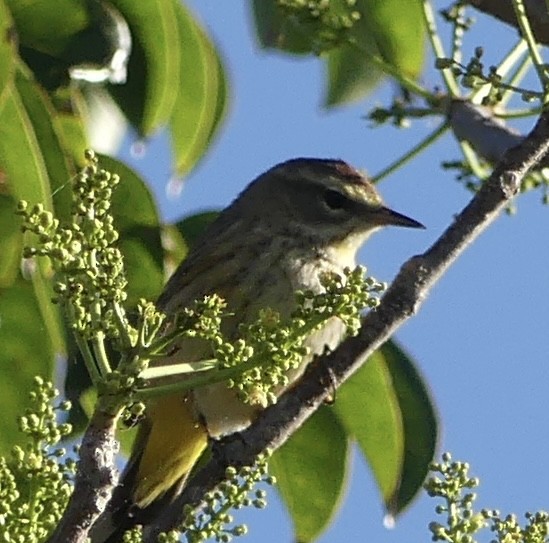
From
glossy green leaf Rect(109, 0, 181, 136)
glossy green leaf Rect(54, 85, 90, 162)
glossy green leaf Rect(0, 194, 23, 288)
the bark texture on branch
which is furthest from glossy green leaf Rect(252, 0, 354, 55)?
glossy green leaf Rect(0, 194, 23, 288)

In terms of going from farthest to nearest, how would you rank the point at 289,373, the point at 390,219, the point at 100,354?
the point at 390,219
the point at 289,373
the point at 100,354

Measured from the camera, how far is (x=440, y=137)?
2.95 meters

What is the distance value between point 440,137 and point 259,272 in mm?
1138

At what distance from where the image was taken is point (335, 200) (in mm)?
4488

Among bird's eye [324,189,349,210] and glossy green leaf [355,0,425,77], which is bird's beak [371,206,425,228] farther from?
glossy green leaf [355,0,425,77]

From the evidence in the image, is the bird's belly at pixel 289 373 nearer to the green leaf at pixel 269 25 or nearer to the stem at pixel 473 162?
the green leaf at pixel 269 25

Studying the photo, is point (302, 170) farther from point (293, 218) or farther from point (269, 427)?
point (269, 427)

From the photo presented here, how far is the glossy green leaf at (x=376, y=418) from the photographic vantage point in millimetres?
3037

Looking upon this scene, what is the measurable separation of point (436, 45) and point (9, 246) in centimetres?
100

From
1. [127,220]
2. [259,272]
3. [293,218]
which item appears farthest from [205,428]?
[127,220]

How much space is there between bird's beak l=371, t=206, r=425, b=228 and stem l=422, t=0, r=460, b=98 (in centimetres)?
115

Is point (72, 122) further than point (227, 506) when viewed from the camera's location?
Yes

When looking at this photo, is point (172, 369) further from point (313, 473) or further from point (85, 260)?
point (313, 473)

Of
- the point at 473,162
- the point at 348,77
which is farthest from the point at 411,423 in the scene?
the point at 348,77
